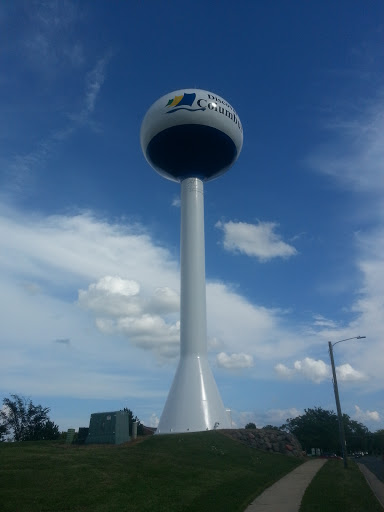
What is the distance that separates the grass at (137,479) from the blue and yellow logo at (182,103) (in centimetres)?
2221

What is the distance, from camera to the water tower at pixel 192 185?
88.2 ft

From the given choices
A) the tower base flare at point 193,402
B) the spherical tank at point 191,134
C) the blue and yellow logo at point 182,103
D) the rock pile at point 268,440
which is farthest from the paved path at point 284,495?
the blue and yellow logo at point 182,103

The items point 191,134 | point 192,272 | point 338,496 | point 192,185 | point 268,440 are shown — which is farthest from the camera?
point 192,185

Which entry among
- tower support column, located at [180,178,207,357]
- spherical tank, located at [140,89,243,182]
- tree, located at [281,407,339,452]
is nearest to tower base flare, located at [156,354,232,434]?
tower support column, located at [180,178,207,357]

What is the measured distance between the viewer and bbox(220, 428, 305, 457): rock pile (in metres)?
26.5

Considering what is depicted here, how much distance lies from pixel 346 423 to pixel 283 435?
67802mm

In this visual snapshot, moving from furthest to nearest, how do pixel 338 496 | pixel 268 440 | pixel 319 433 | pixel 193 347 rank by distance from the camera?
pixel 319 433 < pixel 193 347 < pixel 268 440 < pixel 338 496

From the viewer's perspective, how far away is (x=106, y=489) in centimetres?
1294

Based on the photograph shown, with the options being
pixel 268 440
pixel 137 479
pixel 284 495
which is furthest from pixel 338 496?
pixel 268 440

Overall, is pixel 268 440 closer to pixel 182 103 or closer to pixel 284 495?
pixel 284 495

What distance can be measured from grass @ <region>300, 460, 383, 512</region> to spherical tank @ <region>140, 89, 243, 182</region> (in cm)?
2272

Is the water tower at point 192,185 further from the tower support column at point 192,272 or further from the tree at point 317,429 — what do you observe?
the tree at point 317,429

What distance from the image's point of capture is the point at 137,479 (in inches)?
573

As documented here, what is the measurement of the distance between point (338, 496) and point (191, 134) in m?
24.7
